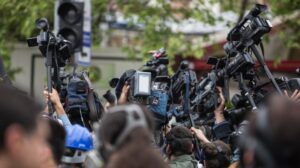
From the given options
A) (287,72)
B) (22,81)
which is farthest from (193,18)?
(22,81)

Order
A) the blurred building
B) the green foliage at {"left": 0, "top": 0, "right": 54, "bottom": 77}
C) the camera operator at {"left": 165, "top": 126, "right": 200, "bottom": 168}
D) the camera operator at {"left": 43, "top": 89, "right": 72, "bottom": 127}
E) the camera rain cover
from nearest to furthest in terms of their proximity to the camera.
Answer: the camera operator at {"left": 43, "top": 89, "right": 72, "bottom": 127}
the camera operator at {"left": 165, "top": 126, "right": 200, "bottom": 168}
the camera rain cover
the green foliage at {"left": 0, "top": 0, "right": 54, "bottom": 77}
the blurred building

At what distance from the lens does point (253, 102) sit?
5715 mm

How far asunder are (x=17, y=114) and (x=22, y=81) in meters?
14.4

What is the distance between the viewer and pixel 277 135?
7.29 feet

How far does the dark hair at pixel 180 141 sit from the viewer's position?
523 centimetres

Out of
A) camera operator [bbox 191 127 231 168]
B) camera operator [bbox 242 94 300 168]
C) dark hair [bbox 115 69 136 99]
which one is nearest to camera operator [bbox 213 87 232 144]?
camera operator [bbox 191 127 231 168]

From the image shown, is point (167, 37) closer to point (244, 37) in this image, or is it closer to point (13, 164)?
point (244, 37)

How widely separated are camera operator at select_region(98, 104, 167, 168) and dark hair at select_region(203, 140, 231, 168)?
2.90 meters

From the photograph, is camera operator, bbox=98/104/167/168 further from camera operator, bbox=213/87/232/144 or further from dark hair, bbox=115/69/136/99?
camera operator, bbox=213/87/232/144

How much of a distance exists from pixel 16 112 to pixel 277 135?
0.97 m

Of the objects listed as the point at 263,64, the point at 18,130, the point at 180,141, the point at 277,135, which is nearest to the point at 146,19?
the point at 263,64

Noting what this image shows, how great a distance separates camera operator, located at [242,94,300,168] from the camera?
2.22 m

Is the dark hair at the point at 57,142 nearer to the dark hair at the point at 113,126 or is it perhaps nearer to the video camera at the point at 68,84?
the dark hair at the point at 113,126

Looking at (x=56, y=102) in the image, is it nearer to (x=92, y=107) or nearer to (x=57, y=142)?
(x=92, y=107)
